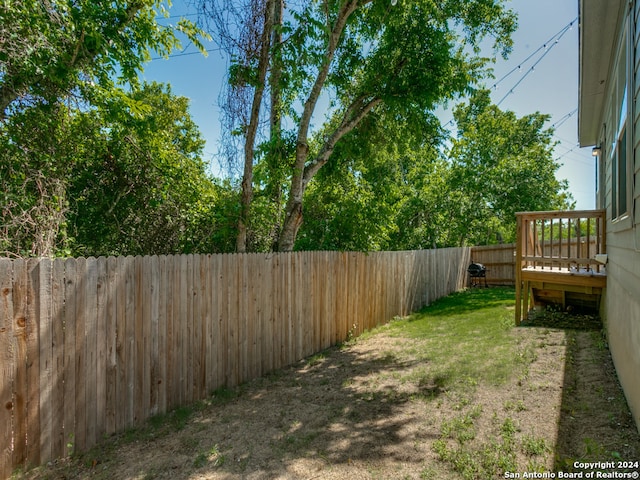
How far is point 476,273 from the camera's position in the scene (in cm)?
1332

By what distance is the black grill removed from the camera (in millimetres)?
13164

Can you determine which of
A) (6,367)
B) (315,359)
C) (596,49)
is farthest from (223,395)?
(596,49)

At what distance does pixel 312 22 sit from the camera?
546cm

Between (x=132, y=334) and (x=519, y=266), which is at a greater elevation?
(x=519, y=266)

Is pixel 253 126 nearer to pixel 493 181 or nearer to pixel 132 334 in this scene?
pixel 132 334

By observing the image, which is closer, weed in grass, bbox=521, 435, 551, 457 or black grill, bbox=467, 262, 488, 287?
weed in grass, bbox=521, 435, 551, 457

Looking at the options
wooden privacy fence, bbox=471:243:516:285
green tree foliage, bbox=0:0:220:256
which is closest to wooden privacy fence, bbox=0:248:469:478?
green tree foliage, bbox=0:0:220:256

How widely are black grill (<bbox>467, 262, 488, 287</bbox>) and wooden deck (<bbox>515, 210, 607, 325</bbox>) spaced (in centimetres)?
612

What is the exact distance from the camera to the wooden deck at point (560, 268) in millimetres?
5590

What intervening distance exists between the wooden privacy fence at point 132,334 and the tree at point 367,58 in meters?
1.41

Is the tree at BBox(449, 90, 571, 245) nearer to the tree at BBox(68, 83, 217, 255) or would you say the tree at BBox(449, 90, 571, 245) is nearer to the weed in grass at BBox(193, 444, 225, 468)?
the tree at BBox(68, 83, 217, 255)

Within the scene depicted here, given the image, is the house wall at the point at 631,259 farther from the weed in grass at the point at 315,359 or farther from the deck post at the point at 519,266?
the weed in grass at the point at 315,359

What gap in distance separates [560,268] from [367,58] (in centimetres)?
521

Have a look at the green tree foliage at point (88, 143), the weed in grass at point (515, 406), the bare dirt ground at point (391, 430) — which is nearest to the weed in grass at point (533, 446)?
the bare dirt ground at point (391, 430)
